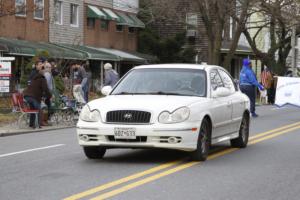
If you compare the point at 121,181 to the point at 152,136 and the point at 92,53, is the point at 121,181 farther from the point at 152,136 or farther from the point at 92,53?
the point at 92,53

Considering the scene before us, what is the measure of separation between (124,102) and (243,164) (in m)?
1.99

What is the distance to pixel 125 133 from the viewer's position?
35.4ft

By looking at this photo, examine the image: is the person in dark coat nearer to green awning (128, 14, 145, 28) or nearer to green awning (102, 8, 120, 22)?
green awning (102, 8, 120, 22)

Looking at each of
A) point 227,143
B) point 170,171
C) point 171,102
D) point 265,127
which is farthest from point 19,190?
point 265,127

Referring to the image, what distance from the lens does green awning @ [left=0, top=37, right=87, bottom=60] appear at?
32772 millimetres

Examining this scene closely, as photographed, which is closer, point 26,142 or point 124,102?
point 124,102

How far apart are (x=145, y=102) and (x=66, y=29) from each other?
31320 millimetres

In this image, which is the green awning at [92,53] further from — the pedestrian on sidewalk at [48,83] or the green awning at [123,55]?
the pedestrian on sidewalk at [48,83]

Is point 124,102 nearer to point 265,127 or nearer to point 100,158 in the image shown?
point 100,158

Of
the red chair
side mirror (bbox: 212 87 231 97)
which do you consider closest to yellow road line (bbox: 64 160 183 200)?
side mirror (bbox: 212 87 231 97)

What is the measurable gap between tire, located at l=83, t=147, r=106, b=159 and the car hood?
0.73 meters

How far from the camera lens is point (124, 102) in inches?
437

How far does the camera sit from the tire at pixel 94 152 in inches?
455

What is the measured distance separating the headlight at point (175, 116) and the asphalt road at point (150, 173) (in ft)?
2.16
